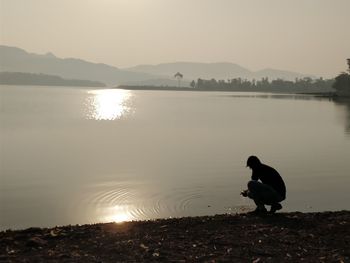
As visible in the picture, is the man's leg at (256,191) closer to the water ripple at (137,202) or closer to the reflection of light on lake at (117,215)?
the water ripple at (137,202)

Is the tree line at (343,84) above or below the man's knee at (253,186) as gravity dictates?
above

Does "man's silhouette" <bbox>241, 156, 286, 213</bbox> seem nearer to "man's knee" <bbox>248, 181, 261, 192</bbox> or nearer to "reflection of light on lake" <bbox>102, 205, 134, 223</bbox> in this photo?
"man's knee" <bbox>248, 181, 261, 192</bbox>

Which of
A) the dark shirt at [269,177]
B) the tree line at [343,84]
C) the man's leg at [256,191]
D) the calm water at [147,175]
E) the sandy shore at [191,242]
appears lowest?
the calm water at [147,175]

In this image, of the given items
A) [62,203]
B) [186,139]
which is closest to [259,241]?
[62,203]

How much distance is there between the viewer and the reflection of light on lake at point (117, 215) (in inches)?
489

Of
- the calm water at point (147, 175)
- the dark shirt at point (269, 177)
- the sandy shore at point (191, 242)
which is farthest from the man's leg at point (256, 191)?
the calm water at point (147, 175)

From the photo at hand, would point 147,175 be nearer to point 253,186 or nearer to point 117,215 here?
point 117,215

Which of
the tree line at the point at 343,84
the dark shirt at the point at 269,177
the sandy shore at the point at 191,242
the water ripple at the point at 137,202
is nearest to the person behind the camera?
the sandy shore at the point at 191,242

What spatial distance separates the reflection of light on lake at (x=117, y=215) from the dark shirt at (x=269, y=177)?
12.1ft

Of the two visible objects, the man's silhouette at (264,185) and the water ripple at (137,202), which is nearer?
the man's silhouette at (264,185)

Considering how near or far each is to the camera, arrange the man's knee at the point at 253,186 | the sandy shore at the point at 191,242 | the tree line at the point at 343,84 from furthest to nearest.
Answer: the tree line at the point at 343,84 < the man's knee at the point at 253,186 < the sandy shore at the point at 191,242

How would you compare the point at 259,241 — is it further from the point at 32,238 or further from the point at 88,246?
the point at 32,238

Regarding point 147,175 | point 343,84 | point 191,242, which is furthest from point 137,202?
point 343,84

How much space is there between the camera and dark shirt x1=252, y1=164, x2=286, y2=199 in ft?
34.7
